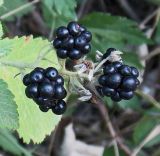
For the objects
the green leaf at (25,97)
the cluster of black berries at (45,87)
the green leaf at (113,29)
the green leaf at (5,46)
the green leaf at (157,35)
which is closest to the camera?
the cluster of black berries at (45,87)

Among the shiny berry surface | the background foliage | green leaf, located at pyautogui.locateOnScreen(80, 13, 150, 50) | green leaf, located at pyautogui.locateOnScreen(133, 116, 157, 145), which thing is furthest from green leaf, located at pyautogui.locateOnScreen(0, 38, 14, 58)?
green leaf, located at pyautogui.locateOnScreen(133, 116, 157, 145)

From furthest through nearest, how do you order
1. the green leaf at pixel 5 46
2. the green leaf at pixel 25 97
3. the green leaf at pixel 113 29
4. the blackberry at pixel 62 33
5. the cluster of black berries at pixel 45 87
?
the green leaf at pixel 113 29
the green leaf at pixel 25 97
the green leaf at pixel 5 46
the blackberry at pixel 62 33
the cluster of black berries at pixel 45 87

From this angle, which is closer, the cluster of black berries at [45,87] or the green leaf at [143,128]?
the cluster of black berries at [45,87]

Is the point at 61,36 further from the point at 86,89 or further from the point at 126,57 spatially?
the point at 126,57

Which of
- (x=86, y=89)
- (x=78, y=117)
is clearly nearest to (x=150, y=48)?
(x=78, y=117)

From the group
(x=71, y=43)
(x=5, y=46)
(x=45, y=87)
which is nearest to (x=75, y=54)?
(x=71, y=43)

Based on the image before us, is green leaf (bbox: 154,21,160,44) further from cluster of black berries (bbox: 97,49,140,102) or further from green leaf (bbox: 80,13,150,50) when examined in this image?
cluster of black berries (bbox: 97,49,140,102)

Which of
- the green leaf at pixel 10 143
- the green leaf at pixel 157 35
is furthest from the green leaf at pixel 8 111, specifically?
the green leaf at pixel 157 35

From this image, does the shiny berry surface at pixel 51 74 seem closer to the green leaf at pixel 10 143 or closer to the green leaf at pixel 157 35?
the green leaf at pixel 10 143
